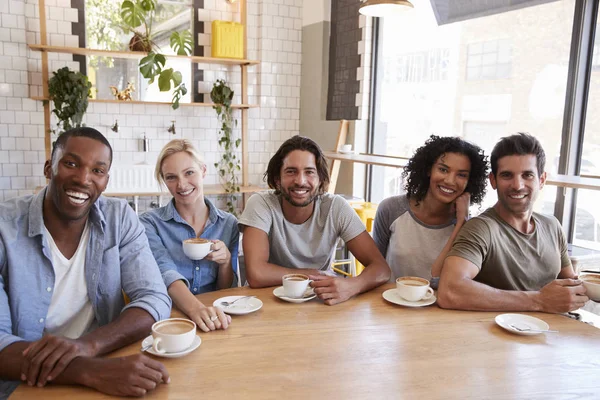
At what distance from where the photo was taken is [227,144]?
5.02 meters

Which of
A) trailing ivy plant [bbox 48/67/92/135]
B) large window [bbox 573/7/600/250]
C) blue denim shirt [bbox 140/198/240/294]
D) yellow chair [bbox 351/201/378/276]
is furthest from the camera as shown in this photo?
trailing ivy plant [bbox 48/67/92/135]

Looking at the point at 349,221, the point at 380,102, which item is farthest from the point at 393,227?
the point at 380,102

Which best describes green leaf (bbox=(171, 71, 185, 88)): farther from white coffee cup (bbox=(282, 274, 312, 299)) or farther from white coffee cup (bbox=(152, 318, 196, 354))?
white coffee cup (bbox=(152, 318, 196, 354))

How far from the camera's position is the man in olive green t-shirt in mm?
1757

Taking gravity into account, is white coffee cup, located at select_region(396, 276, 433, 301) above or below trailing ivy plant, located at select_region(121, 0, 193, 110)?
below

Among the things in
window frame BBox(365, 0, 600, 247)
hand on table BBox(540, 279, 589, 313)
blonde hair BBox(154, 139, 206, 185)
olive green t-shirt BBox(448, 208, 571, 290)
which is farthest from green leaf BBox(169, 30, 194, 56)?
hand on table BBox(540, 279, 589, 313)

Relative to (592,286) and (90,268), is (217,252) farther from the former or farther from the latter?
(592,286)

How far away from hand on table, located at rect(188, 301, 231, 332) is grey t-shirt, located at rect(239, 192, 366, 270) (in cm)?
63

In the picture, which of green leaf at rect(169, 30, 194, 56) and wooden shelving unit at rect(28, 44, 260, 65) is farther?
green leaf at rect(169, 30, 194, 56)

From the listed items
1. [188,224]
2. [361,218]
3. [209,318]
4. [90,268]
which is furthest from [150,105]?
[209,318]

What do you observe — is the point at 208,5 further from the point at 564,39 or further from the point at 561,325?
the point at 561,325

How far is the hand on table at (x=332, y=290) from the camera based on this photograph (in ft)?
5.46

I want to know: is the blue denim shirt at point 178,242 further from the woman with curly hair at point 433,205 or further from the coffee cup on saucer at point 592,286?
the coffee cup on saucer at point 592,286

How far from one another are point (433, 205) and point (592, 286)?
29.5 inches
